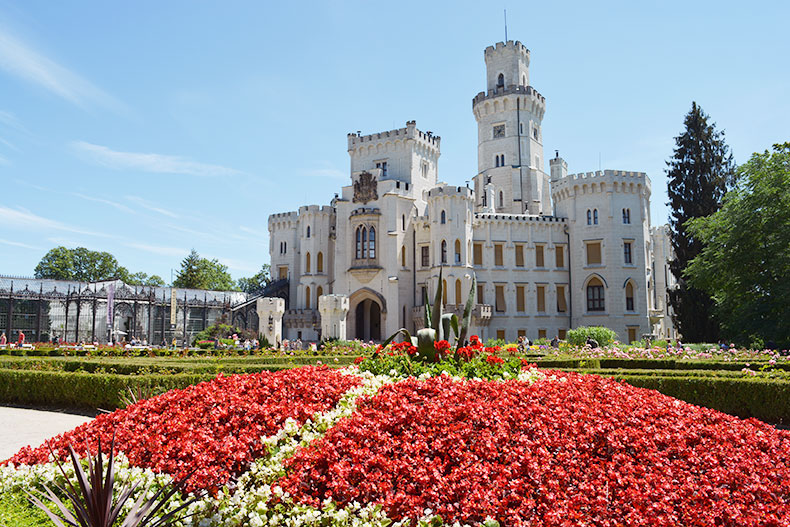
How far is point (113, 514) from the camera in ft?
14.4

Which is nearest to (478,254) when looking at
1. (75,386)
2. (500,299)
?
(500,299)

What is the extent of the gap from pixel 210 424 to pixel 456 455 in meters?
2.94

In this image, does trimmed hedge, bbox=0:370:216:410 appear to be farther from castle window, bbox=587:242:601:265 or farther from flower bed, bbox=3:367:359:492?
castle window, bbox=587:242:601:265

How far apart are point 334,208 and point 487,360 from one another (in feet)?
135

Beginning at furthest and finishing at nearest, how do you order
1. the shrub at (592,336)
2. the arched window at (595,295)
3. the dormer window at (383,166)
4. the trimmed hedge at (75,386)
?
the dormer window at (383,166) → the arched window at (595,295) → the shrub at (592,336) → the trimmed hedge at (75,386)

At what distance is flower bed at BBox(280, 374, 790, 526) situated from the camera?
15.0ft

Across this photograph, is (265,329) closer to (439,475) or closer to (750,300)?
(750,300)

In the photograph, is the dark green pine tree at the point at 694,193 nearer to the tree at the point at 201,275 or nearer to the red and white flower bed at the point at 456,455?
the red and white flower bed at the point at 456,455

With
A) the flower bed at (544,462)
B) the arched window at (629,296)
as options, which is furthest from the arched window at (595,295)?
the flower bed at (544,462)

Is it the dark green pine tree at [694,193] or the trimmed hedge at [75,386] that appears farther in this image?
the dark green pine tree at [694,193]

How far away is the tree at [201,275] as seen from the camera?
66500 mm

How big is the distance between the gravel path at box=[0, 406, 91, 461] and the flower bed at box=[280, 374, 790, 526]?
23.5 ft

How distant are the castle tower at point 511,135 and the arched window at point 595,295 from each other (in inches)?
374

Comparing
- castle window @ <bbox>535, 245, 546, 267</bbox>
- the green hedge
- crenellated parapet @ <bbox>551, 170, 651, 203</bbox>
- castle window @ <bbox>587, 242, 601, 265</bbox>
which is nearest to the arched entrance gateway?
castle window @ <bbox>535, 245, 546, 267</bbox>
